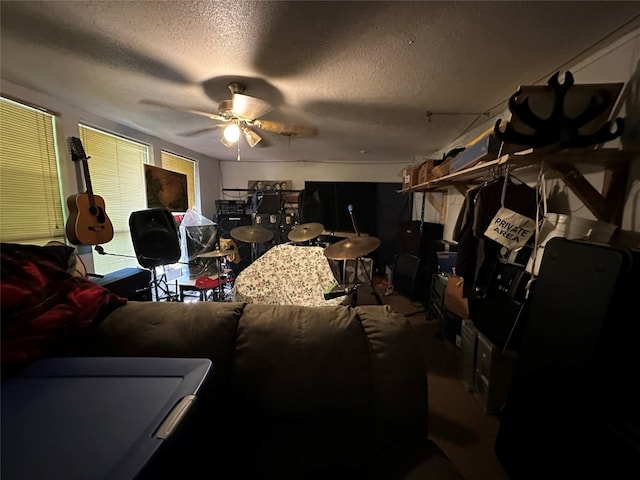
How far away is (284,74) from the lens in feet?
5.07

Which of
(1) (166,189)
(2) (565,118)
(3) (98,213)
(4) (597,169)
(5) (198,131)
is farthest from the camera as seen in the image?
(1) (166,189)

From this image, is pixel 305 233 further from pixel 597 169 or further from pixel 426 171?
pixel 597 169

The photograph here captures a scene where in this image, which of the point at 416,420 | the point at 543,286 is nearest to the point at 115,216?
the point at 416,420

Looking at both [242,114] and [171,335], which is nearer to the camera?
A: [171,335]

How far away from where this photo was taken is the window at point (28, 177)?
5.67ft

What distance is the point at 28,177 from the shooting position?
186cm

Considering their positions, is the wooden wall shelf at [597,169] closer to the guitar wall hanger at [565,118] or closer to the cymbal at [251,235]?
the guitar wall hanger at [565,118]

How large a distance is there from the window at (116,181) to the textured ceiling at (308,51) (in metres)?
0.41

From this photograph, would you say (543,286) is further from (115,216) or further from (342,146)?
(115,216)

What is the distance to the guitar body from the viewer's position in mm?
2000

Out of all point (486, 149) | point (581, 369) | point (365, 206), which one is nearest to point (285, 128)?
point (486, 149)

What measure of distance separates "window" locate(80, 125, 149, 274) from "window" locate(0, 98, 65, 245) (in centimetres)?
34

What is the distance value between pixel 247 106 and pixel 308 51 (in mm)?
570

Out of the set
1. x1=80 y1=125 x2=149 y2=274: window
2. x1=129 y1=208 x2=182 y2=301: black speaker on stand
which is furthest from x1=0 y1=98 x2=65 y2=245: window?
x1=129 y1=208 x2=182 y2=301: black speaker on stand
